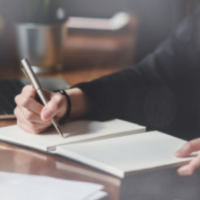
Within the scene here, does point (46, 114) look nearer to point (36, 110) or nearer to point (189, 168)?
point (36, 110)

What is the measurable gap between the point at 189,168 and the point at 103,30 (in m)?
1.27

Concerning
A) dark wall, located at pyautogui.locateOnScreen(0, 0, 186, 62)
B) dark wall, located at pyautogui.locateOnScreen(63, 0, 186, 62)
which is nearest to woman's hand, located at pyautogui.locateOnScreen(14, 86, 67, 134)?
dark wall, located at pyautogui.locateOnScreen(0, 0, 186, 62)

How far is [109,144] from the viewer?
321 mm

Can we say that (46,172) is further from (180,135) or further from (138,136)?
(180,135)

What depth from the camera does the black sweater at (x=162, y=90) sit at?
0.47 meters

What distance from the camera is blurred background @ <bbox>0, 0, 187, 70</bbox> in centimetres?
92

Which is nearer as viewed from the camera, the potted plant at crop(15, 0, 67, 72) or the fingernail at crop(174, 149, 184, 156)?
the fingernail at crop(174, 149, 184, 156)

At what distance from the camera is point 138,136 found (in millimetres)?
348

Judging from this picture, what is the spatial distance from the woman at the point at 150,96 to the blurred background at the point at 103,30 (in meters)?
0.12

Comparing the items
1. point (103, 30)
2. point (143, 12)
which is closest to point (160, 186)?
point (103, 30)

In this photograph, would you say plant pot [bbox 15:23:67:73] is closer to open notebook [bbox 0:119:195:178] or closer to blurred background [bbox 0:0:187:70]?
blurred background [bbox 0:0:187:70]

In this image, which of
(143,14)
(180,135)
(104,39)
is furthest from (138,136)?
(143,14)

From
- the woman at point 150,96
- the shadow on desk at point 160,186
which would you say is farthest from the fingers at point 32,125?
the shadow on desk at point 160,186

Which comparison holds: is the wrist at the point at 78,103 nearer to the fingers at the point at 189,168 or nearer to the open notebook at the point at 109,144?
the open notebook at the point at 109,144
